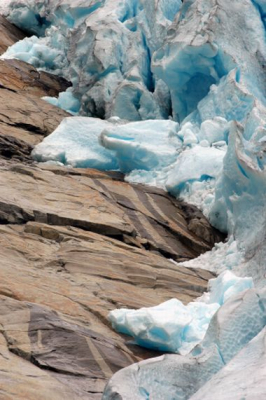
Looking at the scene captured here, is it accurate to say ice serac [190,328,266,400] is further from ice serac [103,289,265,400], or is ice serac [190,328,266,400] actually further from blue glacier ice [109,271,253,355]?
blue glacier ice [109,271,253,355]

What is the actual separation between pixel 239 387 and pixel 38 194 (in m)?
5.82

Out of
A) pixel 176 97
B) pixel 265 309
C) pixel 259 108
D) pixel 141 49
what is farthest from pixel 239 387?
pixel 141 49

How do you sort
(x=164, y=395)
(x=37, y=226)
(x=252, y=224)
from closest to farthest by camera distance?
(x=164, y=395) → (x=37, y=226) → (x=252, y=224)

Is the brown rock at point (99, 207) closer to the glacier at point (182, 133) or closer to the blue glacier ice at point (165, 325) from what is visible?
the glacier at point (182, 133)

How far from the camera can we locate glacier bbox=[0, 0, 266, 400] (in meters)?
5.09

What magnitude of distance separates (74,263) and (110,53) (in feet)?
25.0

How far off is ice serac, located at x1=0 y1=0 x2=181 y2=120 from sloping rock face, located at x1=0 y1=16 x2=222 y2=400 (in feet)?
5.71

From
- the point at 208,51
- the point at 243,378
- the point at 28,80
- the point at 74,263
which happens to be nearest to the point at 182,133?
the point at 208,51

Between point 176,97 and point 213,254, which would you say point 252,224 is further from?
point 176,97

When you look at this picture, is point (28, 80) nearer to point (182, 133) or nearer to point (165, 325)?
point (182, 133)

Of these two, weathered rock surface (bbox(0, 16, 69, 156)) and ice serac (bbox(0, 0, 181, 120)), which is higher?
ice serac (bbox(0, 0, 181, 120))

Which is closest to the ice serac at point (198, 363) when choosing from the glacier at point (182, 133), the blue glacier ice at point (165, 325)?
the glacier at point (182, 133)

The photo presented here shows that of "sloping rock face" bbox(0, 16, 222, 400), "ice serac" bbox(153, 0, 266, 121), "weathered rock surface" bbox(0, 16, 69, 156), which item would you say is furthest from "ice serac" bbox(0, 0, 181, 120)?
"sloping rock face" bbox(0, 16, 222, 400)

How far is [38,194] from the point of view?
962cm
